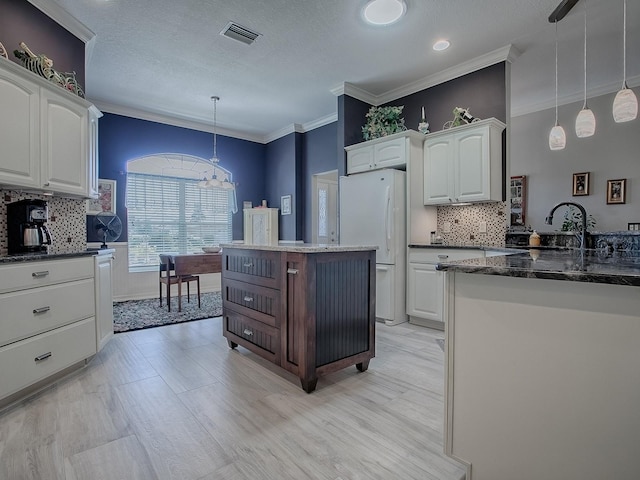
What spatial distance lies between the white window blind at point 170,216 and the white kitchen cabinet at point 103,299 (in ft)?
8.44

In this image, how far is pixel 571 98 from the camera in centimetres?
455

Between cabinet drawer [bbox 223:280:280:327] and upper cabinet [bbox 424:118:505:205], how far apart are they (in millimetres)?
2311

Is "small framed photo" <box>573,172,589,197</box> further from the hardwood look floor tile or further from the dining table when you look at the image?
the dining table

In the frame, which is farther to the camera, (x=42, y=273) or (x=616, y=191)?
(x=616, y=191)

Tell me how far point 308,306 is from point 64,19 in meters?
3.28

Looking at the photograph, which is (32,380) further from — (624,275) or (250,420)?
(624,275)

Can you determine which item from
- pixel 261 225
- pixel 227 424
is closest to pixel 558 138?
pixel 227 424

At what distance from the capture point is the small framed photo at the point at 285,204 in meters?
6.15

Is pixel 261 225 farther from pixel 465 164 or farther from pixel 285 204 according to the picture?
pixel 465 164

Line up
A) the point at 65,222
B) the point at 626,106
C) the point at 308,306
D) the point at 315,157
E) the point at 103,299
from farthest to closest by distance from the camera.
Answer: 1. the point at 315,157
2. the point at 65,222
3. the point at 103,299
4. the point at 308,306
5. the point at 626,106

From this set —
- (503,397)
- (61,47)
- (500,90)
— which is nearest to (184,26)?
(61,47)

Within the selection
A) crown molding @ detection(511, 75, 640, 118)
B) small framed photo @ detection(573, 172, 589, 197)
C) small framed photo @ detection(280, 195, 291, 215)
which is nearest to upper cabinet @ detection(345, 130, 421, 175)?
small framed photo @ detection(280, 195, 291, 215)

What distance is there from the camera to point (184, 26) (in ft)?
10.1

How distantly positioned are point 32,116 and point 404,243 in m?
3.44
